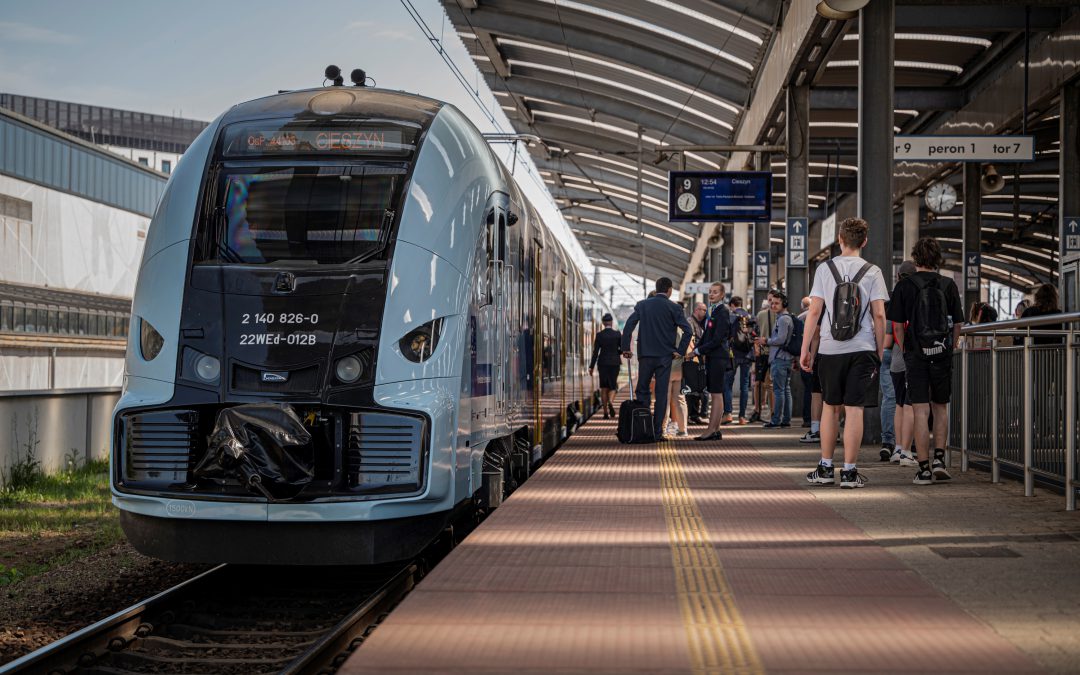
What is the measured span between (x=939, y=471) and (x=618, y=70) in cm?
1512

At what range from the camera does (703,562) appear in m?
5.80

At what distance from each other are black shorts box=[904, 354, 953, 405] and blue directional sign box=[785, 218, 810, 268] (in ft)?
34.9

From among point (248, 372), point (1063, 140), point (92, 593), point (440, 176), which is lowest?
point (92, 593)

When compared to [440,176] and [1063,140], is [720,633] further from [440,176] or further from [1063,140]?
[1063,140]

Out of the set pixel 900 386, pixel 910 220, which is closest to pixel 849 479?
pixel 900 386

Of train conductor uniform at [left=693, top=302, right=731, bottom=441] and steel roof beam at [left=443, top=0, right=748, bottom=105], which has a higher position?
steel roof beam at [left=443, top=0, right=748, bottom=105]

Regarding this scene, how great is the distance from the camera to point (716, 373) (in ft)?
46.2

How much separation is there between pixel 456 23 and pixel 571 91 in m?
4.75

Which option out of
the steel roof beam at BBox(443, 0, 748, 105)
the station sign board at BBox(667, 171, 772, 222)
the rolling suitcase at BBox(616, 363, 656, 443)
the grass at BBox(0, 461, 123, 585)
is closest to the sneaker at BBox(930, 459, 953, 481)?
the rolling suitcase at BBox(616, 363, 656, 443)

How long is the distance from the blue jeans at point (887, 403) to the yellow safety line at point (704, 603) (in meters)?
3.93

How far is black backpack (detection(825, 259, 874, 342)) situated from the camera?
8312mm

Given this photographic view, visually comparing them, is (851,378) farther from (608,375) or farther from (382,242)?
(608,375)

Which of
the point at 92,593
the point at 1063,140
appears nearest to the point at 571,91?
the point at 1063,140

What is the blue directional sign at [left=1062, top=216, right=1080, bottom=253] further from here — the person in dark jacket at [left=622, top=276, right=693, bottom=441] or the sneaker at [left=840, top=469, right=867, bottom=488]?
the sneaker at [left=840, top=469, right=867, bottom=488]
